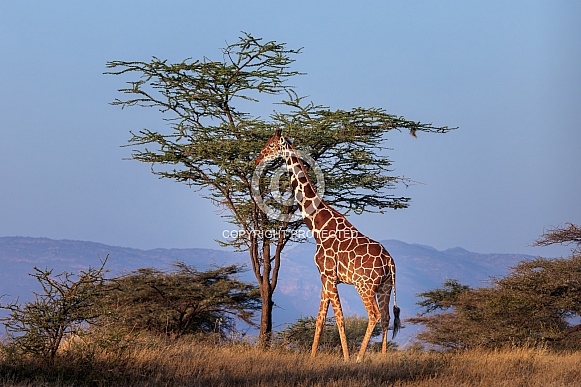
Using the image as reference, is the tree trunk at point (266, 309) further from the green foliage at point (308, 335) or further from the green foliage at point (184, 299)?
the green foliage at point (184, 299)

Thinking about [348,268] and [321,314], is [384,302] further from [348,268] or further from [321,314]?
[321,314]

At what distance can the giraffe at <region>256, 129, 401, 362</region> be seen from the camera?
12.0m

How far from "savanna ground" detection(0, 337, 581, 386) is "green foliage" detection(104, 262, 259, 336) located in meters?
6.83

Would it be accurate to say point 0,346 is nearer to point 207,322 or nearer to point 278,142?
point 278,142

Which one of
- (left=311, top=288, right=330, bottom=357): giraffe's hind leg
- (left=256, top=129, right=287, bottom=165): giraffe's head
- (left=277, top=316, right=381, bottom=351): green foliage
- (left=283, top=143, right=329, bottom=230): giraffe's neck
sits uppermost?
(left=256, top=129, right=287, bottom=165): giraffe's head

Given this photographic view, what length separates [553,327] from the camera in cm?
1825

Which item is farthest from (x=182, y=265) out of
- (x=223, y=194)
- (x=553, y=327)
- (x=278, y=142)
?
(x=553, y=327)

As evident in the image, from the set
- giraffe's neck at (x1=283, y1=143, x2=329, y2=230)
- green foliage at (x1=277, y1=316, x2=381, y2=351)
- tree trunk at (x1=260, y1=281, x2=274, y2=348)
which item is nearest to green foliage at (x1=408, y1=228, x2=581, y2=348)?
green foliage at (x1=277, y1=316, x2=381, y2=351)

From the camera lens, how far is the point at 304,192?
13.4m

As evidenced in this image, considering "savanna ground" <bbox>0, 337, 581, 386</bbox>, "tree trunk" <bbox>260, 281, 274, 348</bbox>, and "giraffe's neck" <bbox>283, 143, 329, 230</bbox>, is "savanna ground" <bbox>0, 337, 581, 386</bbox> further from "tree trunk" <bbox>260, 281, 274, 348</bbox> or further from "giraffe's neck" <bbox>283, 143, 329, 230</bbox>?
"tree trunk" <bbox>260, 281, 274, 348</bbox>

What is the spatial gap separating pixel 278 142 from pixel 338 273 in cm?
280

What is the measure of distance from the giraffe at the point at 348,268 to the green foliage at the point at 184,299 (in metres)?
6.37

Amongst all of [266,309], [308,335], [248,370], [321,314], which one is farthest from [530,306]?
[248,370]

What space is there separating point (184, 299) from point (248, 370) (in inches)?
369
